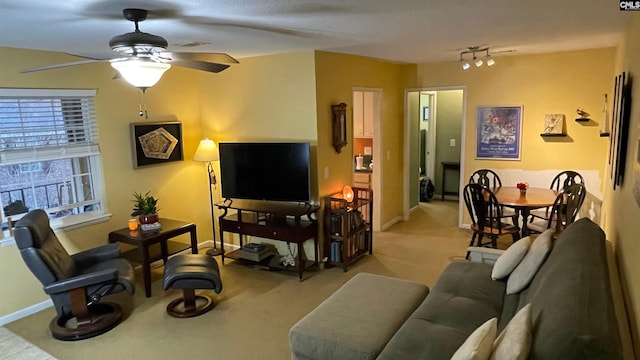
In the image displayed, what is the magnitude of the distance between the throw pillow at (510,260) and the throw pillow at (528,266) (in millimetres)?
37

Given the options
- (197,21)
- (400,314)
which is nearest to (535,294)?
(400,314)

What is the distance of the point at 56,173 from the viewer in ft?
14.0

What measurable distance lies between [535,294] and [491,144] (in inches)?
154

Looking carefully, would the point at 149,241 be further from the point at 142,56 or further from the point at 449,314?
the point at 449,314

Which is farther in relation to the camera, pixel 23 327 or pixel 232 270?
pixel 232 270

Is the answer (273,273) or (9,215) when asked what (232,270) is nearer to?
(273,273)

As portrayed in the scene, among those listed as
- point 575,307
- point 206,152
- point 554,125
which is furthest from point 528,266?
point 206,152

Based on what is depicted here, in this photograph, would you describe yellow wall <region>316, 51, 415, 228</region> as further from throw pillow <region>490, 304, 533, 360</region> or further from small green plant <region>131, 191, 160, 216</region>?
throw pillow <region>490, 304, 533, 360</region>

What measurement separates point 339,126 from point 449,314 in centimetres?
278

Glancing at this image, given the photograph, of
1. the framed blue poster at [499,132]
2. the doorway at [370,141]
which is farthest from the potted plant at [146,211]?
the framed blue poster at [499,132]

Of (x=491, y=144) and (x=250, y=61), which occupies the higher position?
(x=250, y=61)

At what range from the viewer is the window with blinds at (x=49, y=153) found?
3861 millimetres

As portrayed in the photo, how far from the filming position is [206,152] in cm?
512

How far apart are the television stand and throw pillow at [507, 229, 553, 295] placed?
2.19 m
